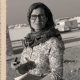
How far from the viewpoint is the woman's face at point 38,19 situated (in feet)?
4.28

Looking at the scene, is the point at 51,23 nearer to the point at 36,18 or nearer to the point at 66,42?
the point at 36,18

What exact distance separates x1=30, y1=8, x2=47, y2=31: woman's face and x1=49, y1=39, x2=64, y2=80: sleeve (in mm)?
104

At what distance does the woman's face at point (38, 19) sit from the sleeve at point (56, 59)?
0.10 m

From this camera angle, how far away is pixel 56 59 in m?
1.27

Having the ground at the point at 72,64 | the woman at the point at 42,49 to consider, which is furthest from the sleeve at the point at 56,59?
the ground at the point at 72,64

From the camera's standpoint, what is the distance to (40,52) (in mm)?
1291

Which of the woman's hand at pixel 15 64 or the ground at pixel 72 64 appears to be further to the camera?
the ground at pixel 72 64

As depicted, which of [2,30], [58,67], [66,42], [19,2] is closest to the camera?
[2,30]

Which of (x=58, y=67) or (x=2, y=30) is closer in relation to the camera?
(x=2, y=30)

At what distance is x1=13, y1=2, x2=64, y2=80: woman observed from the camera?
1.27 metres

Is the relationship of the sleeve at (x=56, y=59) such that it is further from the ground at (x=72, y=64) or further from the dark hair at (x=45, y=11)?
the ground at (x=72, y=64)

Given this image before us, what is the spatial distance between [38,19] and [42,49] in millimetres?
146

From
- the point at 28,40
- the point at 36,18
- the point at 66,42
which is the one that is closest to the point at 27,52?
the point at 28,40

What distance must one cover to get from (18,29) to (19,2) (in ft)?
0.54
